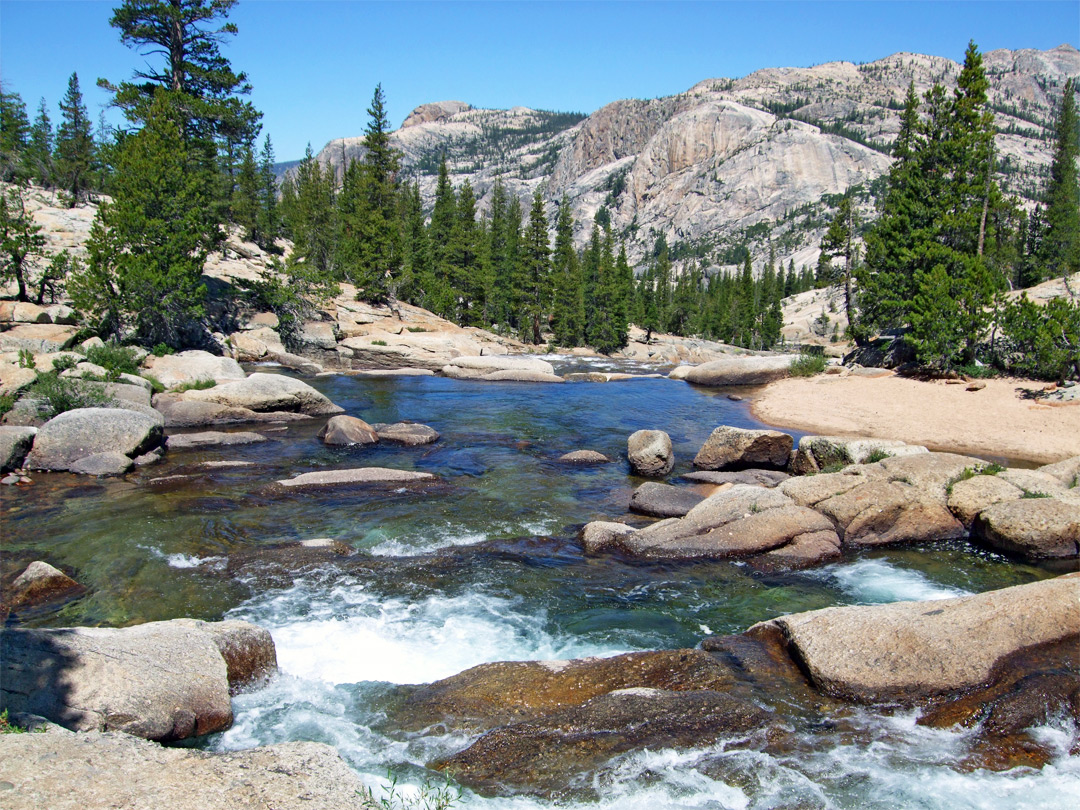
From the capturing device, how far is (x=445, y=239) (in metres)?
72.8

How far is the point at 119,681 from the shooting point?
238 inches

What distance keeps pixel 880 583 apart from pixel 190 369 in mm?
23774

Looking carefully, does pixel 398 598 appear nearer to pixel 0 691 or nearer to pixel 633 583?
pixel 633 583

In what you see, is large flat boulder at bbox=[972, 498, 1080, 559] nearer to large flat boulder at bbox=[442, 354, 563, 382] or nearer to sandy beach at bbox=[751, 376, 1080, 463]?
sandy beach at bbox=[751, 376, 1080, 463]

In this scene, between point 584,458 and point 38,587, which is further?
point 584,458

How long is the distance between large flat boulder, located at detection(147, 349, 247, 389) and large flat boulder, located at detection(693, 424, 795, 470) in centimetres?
1779

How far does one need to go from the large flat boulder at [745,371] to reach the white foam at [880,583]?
1005 inches

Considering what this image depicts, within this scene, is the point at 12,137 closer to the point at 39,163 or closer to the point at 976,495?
the point at 39,163

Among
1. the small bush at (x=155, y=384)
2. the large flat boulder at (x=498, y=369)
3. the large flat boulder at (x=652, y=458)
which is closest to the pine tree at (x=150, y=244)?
the small bush at (x=155, y=384)

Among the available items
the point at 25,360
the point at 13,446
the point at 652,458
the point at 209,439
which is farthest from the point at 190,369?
the point at 652,458

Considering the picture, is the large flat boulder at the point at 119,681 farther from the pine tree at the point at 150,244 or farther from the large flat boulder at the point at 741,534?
the pine tree at the point at 150,244

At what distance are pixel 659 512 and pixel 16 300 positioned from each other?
3048 centimetres

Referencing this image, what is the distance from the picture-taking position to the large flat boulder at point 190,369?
23.7 m

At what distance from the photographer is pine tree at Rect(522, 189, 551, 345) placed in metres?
62.4
